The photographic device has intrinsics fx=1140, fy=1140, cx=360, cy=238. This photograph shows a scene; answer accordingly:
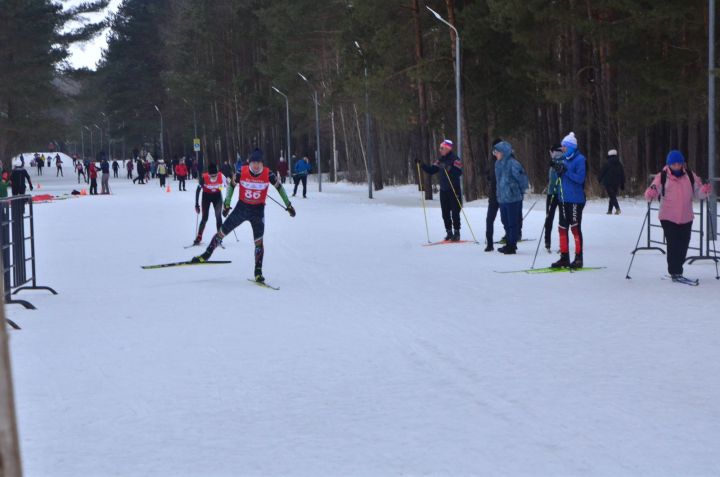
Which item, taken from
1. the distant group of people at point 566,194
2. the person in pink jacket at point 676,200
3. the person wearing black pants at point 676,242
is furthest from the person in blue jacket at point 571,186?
the person wearing black pants at point 676,242

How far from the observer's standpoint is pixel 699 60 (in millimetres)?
32875

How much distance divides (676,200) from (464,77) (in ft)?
92.8

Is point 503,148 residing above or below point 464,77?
→ below

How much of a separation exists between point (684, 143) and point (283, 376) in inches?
1301

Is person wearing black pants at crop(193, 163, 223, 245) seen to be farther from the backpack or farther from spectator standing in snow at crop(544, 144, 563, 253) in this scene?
the backpack

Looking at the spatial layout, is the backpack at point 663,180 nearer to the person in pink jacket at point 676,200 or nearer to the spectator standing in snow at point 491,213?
the person in pink jacket at point 676,200

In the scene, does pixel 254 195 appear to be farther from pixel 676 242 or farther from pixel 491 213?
pixel 491 213

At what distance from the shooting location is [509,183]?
60.5 feet

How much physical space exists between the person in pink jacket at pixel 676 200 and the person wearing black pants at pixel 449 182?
257 inches

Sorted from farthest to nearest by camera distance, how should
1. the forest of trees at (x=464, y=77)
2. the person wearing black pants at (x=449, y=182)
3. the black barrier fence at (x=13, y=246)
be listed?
the forest of trees at (x=464, y=77), the person wearing black pants at (x=449, y=182), the black barrier fence at (x=13, y=246)

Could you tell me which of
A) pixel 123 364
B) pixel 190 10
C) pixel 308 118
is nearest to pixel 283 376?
pixel 123 364

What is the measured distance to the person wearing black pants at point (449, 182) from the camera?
2058cm

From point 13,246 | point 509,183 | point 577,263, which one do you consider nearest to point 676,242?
point 577,263

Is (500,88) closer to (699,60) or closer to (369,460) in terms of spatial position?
(699,60)
